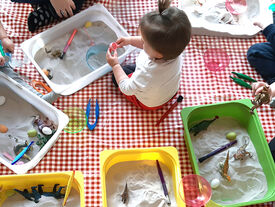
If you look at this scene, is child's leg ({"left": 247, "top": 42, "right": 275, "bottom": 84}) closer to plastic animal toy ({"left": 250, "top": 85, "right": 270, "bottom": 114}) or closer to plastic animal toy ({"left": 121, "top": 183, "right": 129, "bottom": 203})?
plastic animal toy ({"left": 250, "top": 85, "right": 270, "bottom": 114})

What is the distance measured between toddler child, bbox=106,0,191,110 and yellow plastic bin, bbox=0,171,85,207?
37 centimetres

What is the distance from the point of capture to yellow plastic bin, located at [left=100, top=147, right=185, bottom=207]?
1072 mm

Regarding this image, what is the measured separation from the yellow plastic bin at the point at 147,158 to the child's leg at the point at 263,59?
0.63 meters

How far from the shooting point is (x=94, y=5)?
57.7 inches

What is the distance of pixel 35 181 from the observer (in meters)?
1.05

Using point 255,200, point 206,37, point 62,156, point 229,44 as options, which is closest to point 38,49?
point 62,156

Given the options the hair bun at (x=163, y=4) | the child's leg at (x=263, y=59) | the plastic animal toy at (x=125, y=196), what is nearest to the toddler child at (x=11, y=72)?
the plastic animal toy at (x=125, y=196)

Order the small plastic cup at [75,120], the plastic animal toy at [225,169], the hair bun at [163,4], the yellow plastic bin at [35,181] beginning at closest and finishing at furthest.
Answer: the hair bun at [163,4], the yellow plastic bin at [35,181], the plastic animal toy at [225,169], the small plastic cup at [75,120]

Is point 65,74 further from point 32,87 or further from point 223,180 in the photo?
point 223,180

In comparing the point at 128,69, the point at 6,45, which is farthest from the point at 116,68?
the point at 6,45

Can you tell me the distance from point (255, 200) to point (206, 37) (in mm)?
818

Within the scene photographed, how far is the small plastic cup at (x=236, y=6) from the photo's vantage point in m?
1.54

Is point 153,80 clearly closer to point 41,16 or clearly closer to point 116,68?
point 116,68

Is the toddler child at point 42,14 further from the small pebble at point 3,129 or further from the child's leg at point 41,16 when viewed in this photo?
the small pebble at point 3,129
